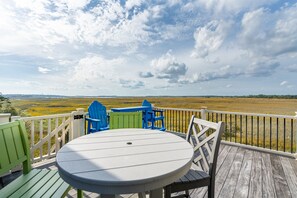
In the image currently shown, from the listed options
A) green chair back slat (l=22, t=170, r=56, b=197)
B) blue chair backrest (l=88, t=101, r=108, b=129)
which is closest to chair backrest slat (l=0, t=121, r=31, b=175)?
green chair back slat (l=22, t=170, r=56, b=197)

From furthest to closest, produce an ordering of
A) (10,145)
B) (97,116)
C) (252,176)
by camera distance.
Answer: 1. (97,116)
2. (252,176)
3. (10,145)

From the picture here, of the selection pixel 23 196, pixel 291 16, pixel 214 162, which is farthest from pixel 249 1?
pixel 23 196

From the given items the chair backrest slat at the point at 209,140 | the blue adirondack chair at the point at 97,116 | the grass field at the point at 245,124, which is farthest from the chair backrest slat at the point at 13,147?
the grass field at the point at 245,124

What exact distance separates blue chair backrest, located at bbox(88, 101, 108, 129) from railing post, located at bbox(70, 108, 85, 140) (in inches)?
7.9

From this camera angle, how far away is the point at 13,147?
5.11 ft

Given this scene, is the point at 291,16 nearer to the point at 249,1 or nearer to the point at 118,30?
the point at 249,1

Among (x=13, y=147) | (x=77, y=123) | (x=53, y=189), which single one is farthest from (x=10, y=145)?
(x=77, y=123)

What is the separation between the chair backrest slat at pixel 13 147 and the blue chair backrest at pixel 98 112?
7.90 ft

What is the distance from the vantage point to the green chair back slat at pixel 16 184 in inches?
51.2

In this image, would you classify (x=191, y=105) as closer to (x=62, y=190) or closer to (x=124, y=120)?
(x=124, y=120)

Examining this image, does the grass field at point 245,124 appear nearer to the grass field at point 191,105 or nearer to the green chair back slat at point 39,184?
the grass field at point 191,105

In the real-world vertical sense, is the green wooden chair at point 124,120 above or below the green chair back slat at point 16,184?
above

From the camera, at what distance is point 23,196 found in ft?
4.09

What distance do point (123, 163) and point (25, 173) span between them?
1.23 m
